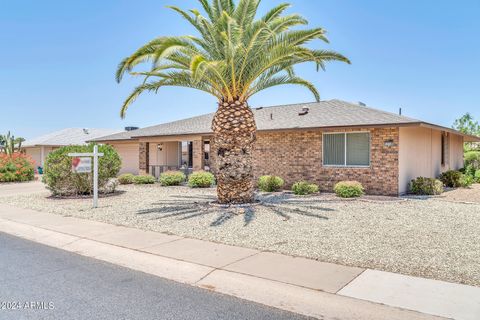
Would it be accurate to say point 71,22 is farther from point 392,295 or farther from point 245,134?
point 392,295

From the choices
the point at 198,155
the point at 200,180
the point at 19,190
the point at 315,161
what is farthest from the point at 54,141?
the point at 315,161

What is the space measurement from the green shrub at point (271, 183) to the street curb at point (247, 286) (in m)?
10.0

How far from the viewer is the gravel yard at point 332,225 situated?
257 inches

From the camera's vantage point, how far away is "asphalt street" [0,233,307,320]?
4.43 m

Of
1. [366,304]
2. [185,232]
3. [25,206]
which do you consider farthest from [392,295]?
[25,206]

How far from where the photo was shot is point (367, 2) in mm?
15391

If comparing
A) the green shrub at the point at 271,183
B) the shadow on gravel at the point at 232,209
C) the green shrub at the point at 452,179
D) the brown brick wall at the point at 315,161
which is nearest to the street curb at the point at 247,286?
the shadow on gravel at the point at 232,209

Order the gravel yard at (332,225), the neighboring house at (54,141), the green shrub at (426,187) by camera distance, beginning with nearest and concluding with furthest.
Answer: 1. the gravel yard at (332,225)
2. the green shrub at (426,187)
3. the neighboring house at (54,141)

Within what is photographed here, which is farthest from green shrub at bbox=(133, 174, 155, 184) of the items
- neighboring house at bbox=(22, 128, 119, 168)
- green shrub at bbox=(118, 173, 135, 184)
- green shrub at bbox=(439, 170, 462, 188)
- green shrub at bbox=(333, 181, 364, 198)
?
neighboring house at bbox=(22, 128, 119, 168)

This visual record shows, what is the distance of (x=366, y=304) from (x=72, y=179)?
1470cm

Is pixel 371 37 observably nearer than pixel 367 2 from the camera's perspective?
No

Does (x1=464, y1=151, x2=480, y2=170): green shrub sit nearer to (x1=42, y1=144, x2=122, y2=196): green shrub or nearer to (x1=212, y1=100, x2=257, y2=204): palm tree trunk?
(x1=212, y1=100, x2=257, y2=204): palm tree trunk

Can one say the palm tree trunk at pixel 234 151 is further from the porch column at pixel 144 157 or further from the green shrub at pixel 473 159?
the green shrub at pixel 473 159

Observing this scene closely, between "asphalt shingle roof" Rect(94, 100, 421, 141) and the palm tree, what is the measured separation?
4169 mm
